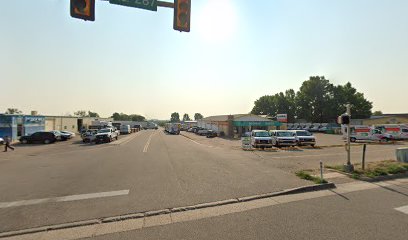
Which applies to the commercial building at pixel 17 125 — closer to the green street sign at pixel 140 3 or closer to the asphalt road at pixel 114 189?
the asphalt road at pixel 114 189

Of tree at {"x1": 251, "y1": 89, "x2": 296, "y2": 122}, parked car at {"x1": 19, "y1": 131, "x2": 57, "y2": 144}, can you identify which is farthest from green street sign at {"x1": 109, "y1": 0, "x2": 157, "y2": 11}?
tree at {"x1": 251, "y1": 89, "x2": 296, "y2": 122}

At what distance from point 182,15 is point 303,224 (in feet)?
22.5

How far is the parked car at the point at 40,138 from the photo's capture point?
3294 cm

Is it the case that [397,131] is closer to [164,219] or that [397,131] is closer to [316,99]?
[164,219]

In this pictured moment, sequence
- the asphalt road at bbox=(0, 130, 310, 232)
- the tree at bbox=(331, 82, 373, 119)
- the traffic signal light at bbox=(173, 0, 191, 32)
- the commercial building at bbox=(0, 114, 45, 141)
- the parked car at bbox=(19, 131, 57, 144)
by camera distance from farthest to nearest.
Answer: the tree at bbox=(331, 82, 373, 119)
the commercial building at bbox=(0, 114, 45, 141)
the parked car at bbox=(19, 131, 57, 144)
the traffic signal light at bbox=(173, 0, 191, 32)
the asphalt road at bbox=(0, 130, 310, 232)

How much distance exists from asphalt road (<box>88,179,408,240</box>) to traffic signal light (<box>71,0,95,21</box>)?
19.4 ft

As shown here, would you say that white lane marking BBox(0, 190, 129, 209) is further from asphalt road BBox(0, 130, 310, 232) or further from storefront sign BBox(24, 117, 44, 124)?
storefront sign BBox(24, 117, 44, 124)

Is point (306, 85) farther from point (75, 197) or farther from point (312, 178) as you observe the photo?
point (75, 197)

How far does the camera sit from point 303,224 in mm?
5477

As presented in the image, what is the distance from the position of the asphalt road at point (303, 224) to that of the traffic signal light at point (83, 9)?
5925mm

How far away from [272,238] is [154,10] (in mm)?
6826

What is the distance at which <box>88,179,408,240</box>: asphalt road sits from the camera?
4.97 metres

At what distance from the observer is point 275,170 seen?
11836mm

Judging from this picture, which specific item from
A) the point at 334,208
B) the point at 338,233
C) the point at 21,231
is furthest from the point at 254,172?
the point at 21,231
